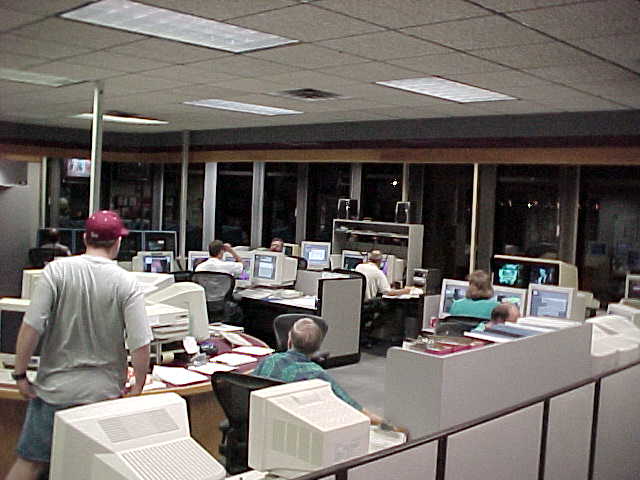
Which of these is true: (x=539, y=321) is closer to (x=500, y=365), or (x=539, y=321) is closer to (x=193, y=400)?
(x=500, y=365)

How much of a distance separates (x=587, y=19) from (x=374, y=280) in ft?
15.8

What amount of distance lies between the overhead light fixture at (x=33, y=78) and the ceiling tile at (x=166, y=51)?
153cm

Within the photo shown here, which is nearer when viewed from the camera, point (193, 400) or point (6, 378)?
point (6, 378)

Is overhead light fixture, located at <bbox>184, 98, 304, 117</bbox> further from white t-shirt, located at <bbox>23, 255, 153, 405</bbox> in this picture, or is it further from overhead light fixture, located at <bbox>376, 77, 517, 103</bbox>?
white t-shirt, located at <bbox>23, 255, 153, 405</bbox>

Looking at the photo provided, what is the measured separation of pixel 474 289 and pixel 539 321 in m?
2.10

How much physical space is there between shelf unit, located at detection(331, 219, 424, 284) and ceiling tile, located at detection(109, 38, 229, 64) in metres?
4.48

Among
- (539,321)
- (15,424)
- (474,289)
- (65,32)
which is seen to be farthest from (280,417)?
(474,289)

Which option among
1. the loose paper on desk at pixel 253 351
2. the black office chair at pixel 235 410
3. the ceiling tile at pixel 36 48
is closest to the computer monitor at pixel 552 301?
the loose paper on desk at pixel 253 351

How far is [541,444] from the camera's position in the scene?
9.46 feet

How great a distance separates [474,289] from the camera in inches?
228

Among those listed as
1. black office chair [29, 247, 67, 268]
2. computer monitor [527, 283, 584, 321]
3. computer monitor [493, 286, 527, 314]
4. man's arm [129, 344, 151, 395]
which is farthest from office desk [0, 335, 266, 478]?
black office chair [29, 247, 67, 268]

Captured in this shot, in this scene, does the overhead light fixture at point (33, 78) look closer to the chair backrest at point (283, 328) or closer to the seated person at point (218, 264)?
the seated person at point (218, 264)

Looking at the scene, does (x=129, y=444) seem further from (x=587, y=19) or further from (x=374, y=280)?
(x=374, y=280)

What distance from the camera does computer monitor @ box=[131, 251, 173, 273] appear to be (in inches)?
326
